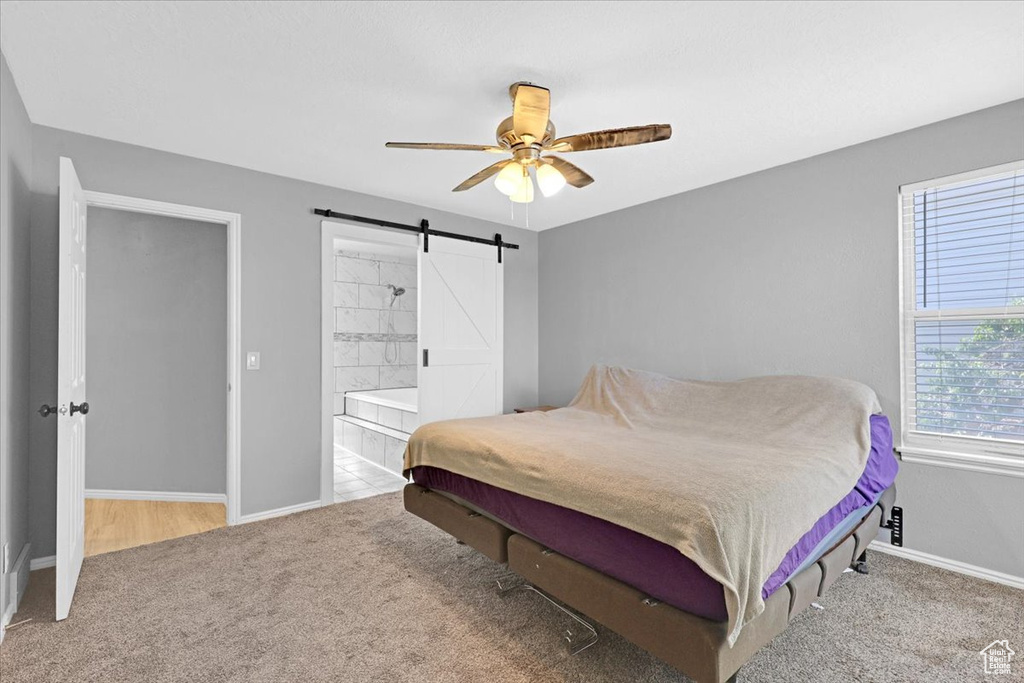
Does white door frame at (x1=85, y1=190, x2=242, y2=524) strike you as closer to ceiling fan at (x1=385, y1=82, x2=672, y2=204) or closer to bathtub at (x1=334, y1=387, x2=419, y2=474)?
bathtub at (x1=334, y1=387, x2=419, y2=474)

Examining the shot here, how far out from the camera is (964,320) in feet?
8.88

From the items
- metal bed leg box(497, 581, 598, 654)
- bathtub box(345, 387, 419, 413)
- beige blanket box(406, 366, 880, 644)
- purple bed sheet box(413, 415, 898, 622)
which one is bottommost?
metal bed leg box(497, 581, 598, 654)

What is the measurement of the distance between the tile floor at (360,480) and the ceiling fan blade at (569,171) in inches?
116

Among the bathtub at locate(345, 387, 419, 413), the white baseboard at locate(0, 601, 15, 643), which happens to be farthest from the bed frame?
the bathtub at locate(345, 387, 419, 413)

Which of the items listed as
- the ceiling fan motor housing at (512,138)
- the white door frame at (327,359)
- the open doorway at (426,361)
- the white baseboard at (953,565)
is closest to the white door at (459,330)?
the open doorway at (426,361)

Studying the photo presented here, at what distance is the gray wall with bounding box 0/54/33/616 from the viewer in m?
2.12

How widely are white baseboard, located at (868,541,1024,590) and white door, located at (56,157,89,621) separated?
4209mm

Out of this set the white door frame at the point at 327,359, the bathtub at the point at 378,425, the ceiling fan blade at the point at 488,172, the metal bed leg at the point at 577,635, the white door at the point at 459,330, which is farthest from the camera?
the bathtub at the point at 378,425

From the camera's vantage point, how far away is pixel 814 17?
6.18 feet

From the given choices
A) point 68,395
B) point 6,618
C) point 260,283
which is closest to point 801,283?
point 260,283

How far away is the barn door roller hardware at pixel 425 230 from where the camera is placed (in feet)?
12.6

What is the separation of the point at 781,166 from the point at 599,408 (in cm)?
207

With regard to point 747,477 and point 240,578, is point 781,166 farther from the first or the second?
point 240,578

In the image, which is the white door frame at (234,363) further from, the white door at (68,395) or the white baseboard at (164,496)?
the white door at (68,395)
